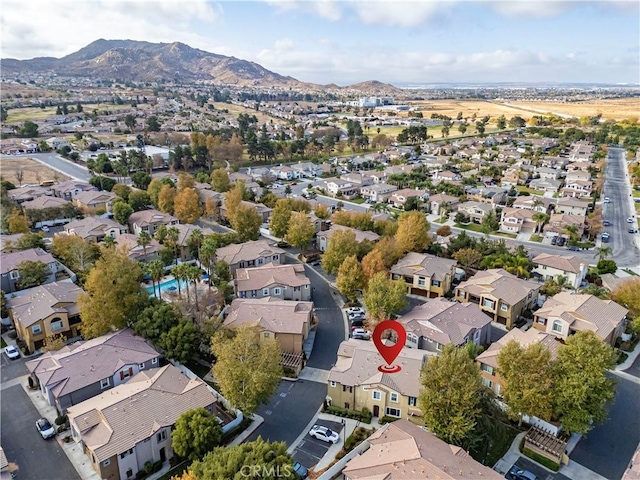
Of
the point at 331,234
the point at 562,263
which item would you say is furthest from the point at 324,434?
the point at 562,263

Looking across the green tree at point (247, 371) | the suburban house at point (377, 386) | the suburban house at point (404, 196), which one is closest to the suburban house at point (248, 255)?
the green tree at point (247, 371)

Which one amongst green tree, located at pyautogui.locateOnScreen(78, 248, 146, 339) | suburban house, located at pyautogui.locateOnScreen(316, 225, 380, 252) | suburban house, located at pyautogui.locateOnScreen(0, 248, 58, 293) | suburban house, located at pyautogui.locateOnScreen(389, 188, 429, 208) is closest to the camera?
green tree, located at pyautogui.locateOnScreen(78, 248, 146, 339)

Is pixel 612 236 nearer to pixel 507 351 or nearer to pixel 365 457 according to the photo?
pixel 507 351

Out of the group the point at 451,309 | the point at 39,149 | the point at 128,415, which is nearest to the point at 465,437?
the point at 451,309

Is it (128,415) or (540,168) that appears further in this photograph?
(540,168)

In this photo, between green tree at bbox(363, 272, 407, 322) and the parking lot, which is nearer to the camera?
the parking lot

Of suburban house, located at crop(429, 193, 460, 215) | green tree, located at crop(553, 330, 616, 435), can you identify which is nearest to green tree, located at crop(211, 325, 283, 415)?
green tree, located at crop(553, 330, 616, 435)

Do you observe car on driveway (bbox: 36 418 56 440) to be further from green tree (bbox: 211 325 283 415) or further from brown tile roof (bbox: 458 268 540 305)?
brown tile roof (bbox: 458 268 540 305)
